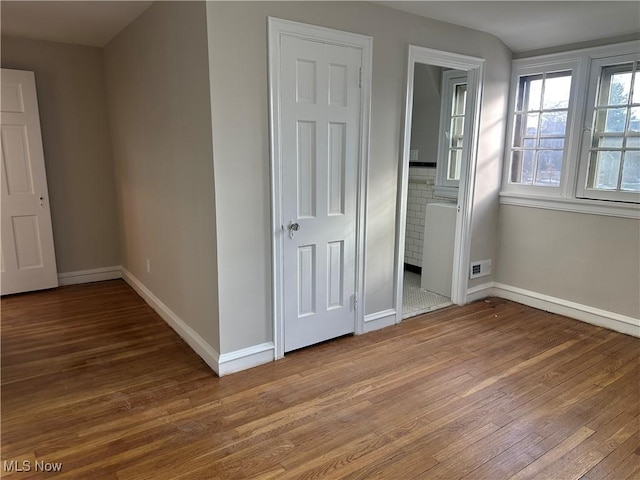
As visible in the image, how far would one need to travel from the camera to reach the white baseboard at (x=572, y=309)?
338cm

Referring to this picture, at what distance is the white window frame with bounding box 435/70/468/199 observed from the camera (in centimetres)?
434

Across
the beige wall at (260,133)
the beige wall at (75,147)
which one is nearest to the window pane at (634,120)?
the beige wall at (260,133)

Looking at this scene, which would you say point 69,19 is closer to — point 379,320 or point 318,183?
point 318,183

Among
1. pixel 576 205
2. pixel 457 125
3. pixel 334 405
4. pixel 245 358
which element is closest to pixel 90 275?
pixel 245 358

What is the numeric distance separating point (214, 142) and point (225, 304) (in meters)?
0.98

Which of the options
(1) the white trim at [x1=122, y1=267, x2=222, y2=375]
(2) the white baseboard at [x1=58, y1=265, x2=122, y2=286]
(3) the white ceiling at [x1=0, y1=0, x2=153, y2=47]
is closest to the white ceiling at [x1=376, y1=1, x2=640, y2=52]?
(3) the white ceiling at [x1=0, y1=0, x2=153, y2=47]

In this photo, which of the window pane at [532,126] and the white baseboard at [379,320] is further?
the window pane at [532,126]

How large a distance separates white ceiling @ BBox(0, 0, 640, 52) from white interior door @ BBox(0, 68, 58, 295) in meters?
0.58

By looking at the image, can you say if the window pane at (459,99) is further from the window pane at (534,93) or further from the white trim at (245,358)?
the white trim at (245,358)

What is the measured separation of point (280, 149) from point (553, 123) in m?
2.55

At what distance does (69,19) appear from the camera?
332cm

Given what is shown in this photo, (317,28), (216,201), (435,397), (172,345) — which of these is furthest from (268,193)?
(435,397)

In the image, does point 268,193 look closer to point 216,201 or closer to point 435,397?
point 216,201

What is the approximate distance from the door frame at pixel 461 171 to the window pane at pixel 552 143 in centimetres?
61
